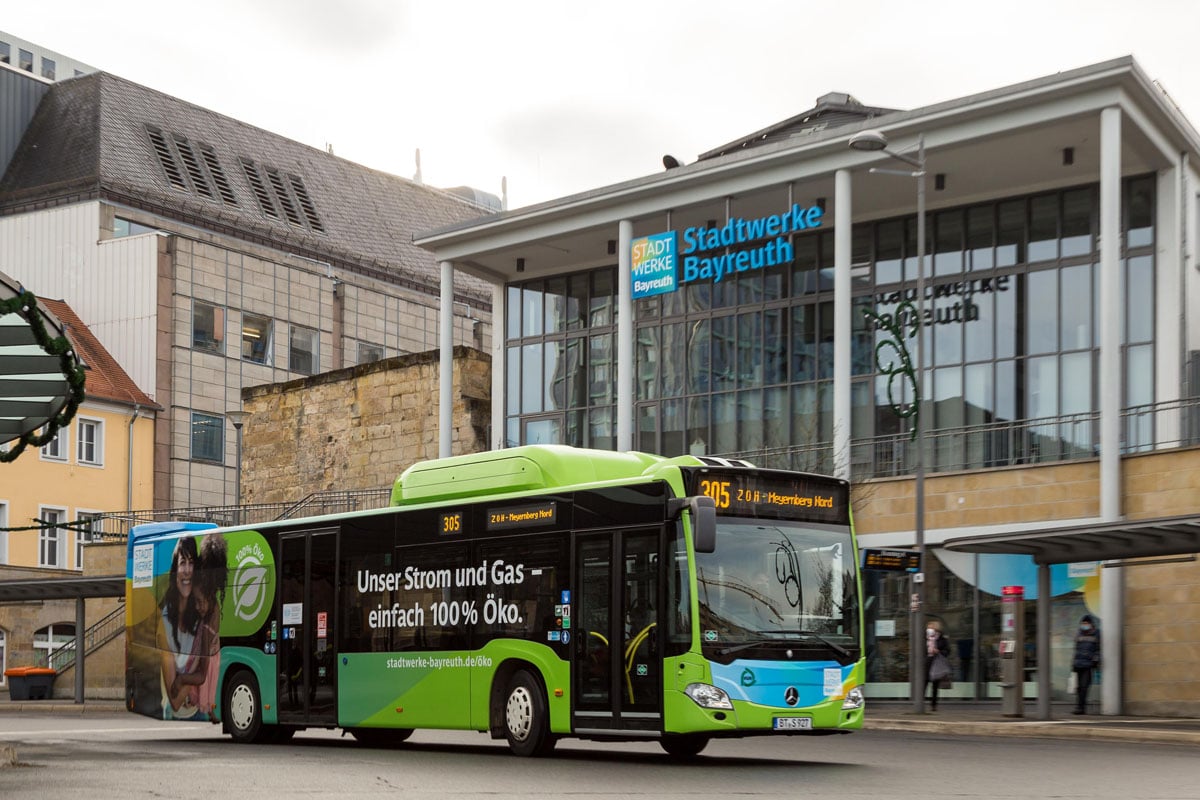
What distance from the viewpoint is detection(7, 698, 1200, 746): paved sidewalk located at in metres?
22.0

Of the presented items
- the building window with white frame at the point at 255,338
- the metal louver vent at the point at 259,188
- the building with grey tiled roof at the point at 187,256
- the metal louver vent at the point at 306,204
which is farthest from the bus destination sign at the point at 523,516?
the metal louver vent at the point at 306,204

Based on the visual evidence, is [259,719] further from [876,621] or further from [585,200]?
[585,200]

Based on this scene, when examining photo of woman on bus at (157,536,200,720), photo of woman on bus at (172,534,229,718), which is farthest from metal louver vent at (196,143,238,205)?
photo of woman on bus at (172,534,229,718)

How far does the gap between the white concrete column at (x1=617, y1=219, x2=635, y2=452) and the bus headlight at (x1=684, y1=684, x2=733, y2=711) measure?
22.3m

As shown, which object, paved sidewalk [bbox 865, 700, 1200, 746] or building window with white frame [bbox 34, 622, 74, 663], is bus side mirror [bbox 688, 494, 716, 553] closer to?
paved sidewalk [bbox 865, 700, 1200, 746]

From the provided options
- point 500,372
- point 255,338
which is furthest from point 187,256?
point 500,372

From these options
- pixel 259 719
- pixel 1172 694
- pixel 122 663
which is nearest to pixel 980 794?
pixel 259 719

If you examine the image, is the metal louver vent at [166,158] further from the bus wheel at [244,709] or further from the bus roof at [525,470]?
the bus roof at [525,470]

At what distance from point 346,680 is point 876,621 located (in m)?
15.6

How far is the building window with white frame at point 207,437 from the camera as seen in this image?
2373 inches

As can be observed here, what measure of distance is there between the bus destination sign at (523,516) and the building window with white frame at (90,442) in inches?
1634

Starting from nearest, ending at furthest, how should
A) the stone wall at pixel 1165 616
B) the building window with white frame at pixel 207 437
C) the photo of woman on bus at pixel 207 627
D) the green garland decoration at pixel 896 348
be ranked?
the photo of woman on bus at pixel 207 627
the stone wall at pixel 1165 616
the green garland decoration at pixel 896 348
the building window with white frame at pixel 207 437

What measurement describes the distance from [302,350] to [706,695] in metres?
50.6

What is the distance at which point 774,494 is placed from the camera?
16844 millimetres
